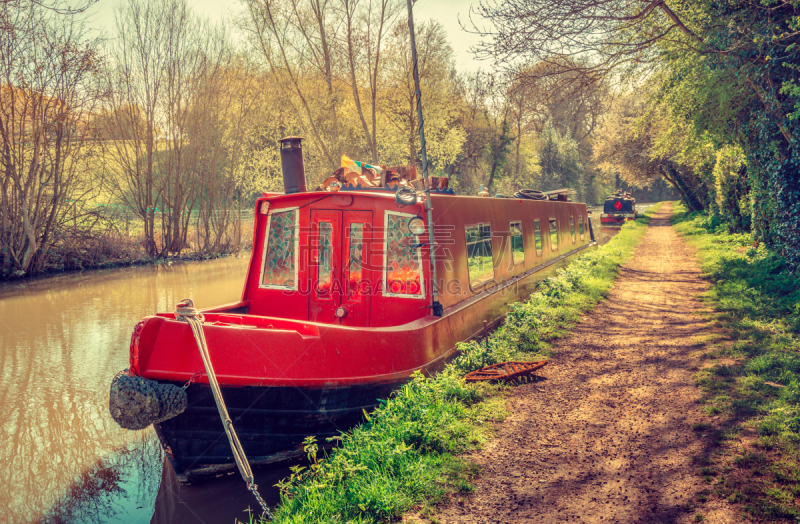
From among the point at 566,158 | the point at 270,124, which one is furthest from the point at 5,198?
the point at 566,158

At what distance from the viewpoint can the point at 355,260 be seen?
5316 mm

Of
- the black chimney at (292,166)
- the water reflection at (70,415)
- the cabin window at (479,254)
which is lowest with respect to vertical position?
the water reflection at (70,415)

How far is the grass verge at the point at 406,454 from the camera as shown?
2.96 meters

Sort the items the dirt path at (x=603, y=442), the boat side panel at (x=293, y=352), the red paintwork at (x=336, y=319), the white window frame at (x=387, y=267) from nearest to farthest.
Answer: the dirt path at (x=603, y=442) < the boat side panel at (x=293, y=352) < the red paintwork at (x=336, y=319) < the white window frame at (x=387, y=267)

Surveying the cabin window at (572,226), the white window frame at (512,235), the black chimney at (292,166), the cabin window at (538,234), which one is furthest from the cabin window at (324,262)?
the cabin window at (572,226)

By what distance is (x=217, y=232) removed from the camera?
21.9 metres

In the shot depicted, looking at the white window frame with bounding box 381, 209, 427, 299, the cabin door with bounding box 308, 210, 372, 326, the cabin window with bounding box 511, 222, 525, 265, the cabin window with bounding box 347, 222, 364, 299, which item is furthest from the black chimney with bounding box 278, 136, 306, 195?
the cabin window with bounding box 511, 222, 525, 265

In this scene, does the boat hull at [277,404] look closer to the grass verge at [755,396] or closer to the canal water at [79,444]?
the canal water at [79,444]

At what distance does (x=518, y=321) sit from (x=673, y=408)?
3022 mm

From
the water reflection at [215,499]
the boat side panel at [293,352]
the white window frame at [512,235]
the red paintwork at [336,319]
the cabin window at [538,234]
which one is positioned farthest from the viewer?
the cabin window at [538,234]

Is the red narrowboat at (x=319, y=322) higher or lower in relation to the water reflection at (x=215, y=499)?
higher

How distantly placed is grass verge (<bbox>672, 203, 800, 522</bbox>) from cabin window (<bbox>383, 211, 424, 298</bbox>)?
278 cm

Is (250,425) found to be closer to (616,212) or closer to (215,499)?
(215,499)

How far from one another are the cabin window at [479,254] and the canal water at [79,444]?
3.66 meters
